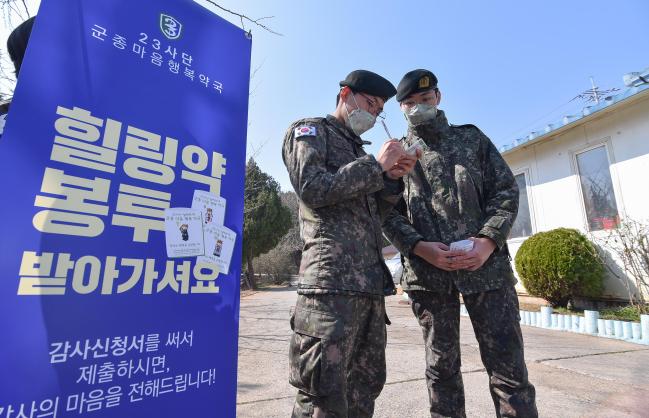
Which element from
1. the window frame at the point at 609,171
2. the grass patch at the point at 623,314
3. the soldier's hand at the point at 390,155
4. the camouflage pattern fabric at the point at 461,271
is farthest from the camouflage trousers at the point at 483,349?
the window frame at the point at 609,171

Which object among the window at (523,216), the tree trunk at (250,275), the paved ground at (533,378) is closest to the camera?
the paved ground at (533,378)

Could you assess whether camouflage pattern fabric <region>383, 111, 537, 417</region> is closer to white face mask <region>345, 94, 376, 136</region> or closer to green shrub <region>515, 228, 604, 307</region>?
white face mask <region>345, 94, 376, 136</region>

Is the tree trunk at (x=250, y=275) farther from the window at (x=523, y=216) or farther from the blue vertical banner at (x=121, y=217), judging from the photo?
the blue vertical banner at (x=121, y=217)

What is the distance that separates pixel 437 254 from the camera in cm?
155

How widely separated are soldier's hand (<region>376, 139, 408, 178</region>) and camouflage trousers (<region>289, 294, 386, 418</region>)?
1.68ft

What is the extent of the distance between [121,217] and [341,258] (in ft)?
2.39

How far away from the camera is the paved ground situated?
7.13ft

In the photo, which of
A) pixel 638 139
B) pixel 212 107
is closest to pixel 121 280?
pixel 212 107

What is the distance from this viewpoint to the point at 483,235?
158 centimetres

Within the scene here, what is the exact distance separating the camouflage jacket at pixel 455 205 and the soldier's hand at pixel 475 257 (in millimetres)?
47

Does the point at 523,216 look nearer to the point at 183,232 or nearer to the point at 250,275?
the point at 183,232

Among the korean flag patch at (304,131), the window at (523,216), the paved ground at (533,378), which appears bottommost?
the paved ground at (533,378)

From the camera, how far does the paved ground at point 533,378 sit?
2172 millimetres

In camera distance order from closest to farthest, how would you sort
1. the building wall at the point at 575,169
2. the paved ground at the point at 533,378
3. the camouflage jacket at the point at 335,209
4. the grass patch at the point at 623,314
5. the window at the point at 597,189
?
the camouflage jacket at the point at 335,209
the paved ground at the point at 533,378
the grass patch at the point at 623,314
the building wall at the point at 575,169
the window at the point at 597,189
